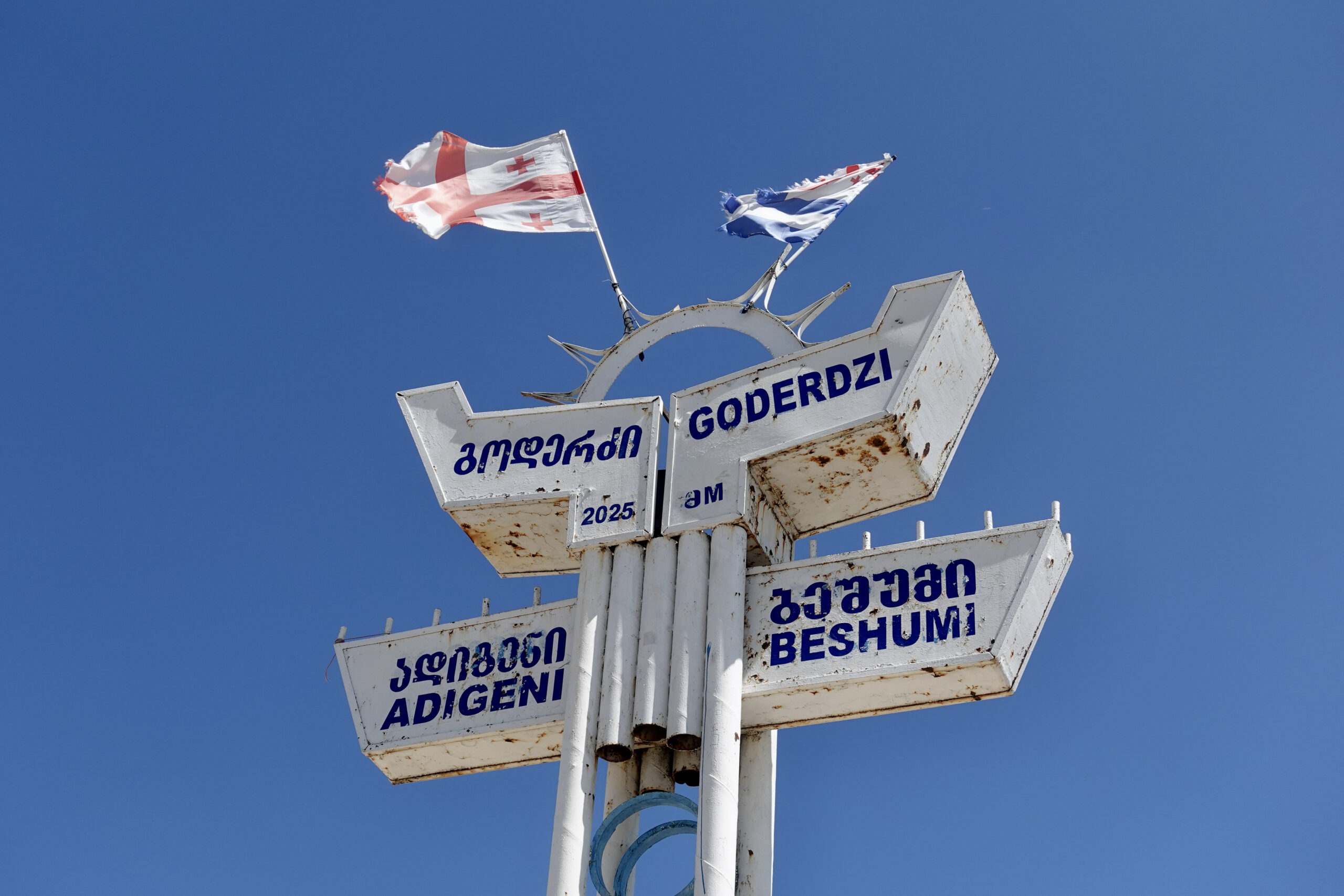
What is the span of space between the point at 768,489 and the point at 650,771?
293 centimetres

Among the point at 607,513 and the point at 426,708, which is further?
the point at 426,708

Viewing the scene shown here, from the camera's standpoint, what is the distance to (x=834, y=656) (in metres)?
13.8

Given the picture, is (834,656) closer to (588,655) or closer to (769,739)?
(769,739)

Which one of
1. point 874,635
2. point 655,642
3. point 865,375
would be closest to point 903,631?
point 874,635

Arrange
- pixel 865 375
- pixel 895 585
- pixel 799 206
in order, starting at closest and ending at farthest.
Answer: pixel 895 585
pixel 865 375
pixel 799 206

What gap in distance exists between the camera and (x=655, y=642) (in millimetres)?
14234

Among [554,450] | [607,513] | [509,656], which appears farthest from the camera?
[554,450]

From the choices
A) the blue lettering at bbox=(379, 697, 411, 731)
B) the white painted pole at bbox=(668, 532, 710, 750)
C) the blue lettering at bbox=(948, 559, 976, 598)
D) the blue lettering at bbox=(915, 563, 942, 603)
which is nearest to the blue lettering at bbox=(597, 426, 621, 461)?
the white painted pole at bbox=(668, 532, 710, 750)

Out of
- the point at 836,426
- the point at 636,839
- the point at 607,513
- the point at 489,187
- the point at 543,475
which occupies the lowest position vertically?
the point at 636,839

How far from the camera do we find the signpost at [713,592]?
1361 cm

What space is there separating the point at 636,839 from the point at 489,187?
8356mm

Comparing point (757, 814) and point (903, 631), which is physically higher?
point (903, 631)

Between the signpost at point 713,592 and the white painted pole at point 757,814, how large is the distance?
0.7 inches

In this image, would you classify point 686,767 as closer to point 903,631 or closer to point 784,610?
point 784,610
